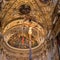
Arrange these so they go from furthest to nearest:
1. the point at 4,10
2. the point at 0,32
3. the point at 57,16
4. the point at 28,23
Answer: the point at 28,23 < the point at 4,10 < the point at 0,32 < the point at 57,16

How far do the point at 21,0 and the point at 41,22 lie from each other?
6.76 feet

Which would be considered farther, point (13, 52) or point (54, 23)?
point (13, 52)

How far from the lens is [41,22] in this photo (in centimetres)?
1750

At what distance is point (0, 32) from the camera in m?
16.0

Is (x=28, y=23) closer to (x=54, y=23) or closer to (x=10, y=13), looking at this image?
(x=10, y=13)

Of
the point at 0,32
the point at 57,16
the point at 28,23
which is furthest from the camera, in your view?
the point at 28,23

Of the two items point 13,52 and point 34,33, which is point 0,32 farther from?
point 34,33

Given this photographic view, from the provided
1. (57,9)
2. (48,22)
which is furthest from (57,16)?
(48,22)

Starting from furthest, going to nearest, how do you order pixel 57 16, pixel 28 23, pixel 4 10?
1. pixel 28 23
2. pixel 4 10
3. pixel 57 16

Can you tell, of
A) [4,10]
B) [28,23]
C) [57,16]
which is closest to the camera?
[57,16]

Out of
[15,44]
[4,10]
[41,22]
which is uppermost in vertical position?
[4,10]

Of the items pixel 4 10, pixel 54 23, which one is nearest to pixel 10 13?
pixel 4 10

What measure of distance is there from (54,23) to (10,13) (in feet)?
13.5

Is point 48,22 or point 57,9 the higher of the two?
point 57,9
